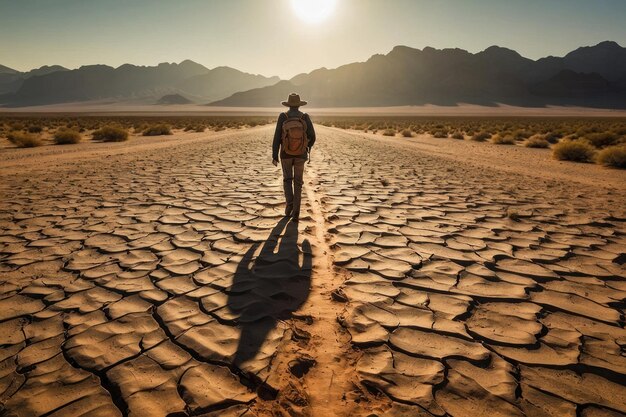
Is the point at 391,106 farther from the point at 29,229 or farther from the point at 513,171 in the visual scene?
the point at 29,229

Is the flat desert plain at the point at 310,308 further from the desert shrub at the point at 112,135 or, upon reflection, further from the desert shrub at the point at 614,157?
the desert shrub at the point at 112,135

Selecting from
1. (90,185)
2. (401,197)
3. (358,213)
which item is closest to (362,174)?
Answer: (401,197)

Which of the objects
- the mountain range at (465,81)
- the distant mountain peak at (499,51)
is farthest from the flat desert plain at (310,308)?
the distant mountain peak at (499,51)

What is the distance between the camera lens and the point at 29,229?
425 cm

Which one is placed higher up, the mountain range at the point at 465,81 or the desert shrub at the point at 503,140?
the mountain range at the point at 465,81

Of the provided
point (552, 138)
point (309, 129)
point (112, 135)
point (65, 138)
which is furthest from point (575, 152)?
point (65, 138)

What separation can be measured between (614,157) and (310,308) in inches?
494

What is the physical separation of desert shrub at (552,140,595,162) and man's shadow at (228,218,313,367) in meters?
12.5

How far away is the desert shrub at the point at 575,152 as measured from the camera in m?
11.9

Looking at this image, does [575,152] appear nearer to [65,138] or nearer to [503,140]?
[503,140]

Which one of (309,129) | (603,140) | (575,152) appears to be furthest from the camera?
(603,140)

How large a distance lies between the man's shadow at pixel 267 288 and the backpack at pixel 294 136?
120 cm

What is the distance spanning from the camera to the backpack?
437cm

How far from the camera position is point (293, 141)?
174 inches
